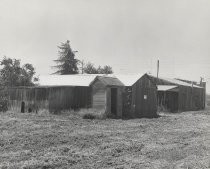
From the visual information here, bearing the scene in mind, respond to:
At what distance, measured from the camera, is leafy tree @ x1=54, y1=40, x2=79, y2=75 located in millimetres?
58966

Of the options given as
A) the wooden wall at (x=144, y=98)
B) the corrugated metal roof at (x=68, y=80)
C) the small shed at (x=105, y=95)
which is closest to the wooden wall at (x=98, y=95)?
the small shed at (x=105, y=95)

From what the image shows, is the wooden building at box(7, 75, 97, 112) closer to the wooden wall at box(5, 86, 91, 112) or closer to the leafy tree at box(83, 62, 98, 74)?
the wooden wall at box(5, 86, 91, 112)

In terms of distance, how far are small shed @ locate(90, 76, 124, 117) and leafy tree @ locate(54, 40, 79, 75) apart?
3119 centimetres

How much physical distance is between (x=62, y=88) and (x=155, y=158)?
16858 millimetres

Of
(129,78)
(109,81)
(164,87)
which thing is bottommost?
(164,87)

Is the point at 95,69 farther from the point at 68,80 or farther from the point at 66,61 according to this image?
the point at 68,80

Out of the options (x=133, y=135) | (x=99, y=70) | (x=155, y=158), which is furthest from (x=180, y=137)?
(x=99, y=70)

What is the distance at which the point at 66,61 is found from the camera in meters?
59.2

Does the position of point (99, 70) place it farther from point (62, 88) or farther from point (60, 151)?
point (60, 151)

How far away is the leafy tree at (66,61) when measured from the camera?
58966 millimetres

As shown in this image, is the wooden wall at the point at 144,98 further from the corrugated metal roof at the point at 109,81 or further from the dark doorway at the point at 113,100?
the dark doorway at the point at 113,100

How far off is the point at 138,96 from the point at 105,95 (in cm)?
461

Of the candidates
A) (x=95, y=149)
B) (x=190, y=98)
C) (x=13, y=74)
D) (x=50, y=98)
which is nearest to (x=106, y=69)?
(x=190, y=98)

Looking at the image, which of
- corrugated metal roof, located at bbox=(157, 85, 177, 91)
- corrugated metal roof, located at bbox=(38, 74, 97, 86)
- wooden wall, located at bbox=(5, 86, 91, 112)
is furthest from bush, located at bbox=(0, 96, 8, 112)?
corrugated metal roof, located at bbox=(157, 85, 177, 91)
